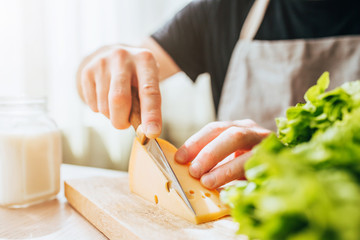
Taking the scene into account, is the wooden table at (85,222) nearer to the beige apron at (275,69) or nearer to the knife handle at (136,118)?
the knife handle at (136,118)

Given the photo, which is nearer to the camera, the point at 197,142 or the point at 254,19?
the point at 197,142

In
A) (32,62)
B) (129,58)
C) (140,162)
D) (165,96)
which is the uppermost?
(129,58)

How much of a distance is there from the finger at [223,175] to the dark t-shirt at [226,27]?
105 cm

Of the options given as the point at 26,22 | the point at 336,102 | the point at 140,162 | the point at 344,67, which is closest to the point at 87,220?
the point at 140,162

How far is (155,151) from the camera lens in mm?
830

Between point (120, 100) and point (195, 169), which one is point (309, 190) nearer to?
point (195, 169)

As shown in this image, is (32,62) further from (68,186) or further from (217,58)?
(68,186)

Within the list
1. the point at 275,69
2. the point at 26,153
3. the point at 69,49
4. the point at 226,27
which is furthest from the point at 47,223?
the point at 69,49

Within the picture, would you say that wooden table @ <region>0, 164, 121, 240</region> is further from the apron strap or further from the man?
the apron strap

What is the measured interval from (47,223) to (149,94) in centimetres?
42

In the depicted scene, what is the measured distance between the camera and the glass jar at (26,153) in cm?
85

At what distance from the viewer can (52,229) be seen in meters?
0.75

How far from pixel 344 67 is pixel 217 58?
2.18 feet

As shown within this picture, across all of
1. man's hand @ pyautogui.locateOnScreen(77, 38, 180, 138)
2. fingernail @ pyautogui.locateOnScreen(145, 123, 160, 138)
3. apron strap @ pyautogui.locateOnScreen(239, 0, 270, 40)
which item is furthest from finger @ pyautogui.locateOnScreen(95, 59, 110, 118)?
apron strap @ pyautogui.locateOnScreen(239, 0, 270, 40)
